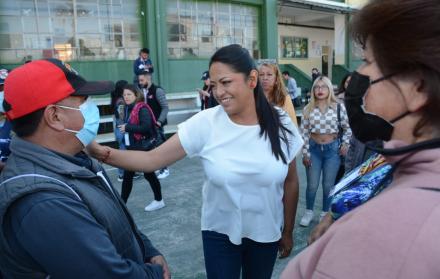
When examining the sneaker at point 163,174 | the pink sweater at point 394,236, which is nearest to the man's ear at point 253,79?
the pink sweater at point 394,236

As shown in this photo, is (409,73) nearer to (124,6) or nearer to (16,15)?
(16,15)

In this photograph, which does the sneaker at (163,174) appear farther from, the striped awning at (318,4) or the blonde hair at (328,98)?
the striped awning at (318,4)

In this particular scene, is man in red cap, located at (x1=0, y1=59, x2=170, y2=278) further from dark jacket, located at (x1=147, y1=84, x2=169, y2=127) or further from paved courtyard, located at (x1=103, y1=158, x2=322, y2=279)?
dark jacket, located at (x1=147, y1=84, x2=169, y2=127)

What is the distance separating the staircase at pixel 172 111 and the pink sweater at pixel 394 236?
868 cm

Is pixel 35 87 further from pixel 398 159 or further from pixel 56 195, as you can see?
pixel 398 159

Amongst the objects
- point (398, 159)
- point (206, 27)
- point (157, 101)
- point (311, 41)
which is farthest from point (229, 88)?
point (311, 41)

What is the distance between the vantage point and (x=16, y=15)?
9.06 metres

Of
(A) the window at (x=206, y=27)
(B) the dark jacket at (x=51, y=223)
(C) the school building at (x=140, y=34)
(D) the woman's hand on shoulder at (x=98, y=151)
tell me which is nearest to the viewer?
(B) the dark jacket at (x=51, y=223)

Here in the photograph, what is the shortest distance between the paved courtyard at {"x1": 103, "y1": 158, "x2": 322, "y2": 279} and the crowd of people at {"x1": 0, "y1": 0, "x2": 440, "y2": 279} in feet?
4.32

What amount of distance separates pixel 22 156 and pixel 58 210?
0.29 metres

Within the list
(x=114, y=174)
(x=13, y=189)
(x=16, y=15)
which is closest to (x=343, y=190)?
(x=13, y=189)

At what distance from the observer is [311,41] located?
2084 cm

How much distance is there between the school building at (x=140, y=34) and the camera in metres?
9.28

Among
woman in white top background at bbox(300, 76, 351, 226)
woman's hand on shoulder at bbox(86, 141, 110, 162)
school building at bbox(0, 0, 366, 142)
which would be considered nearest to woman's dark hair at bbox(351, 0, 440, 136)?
woman's hand on shoulder at bbox(86, 141, 110, 162)
